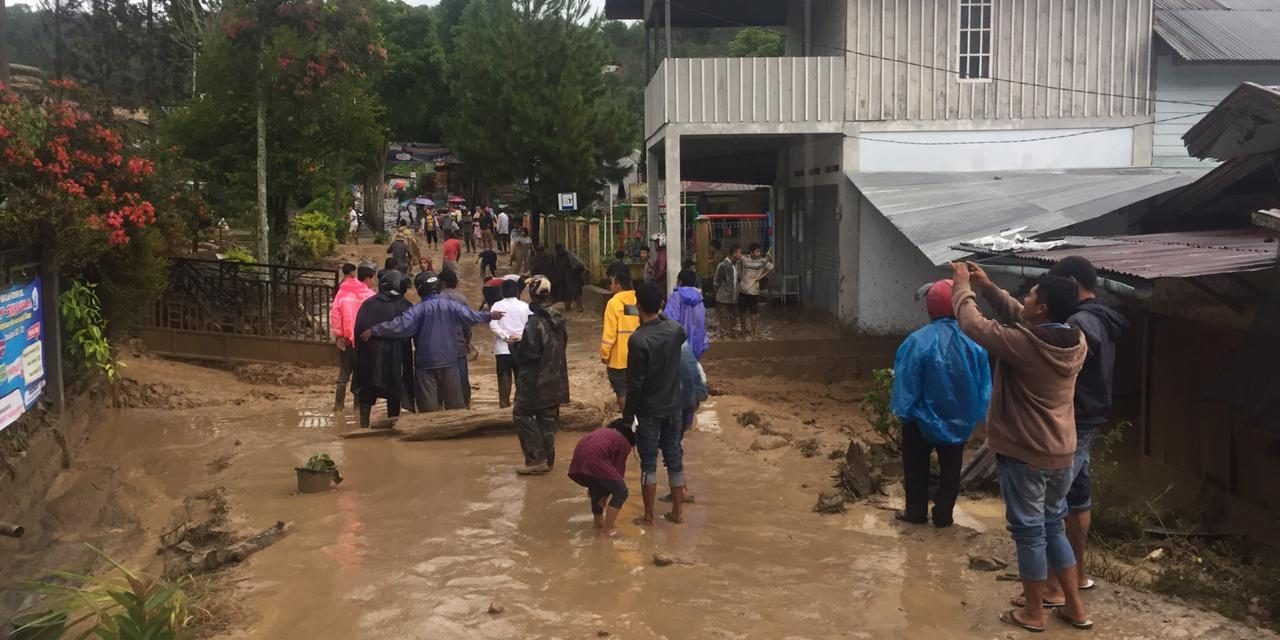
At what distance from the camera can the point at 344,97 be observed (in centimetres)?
1673

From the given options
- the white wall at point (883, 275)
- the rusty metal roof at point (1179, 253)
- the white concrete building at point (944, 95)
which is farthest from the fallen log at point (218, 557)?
the white wall at point (883, 275)

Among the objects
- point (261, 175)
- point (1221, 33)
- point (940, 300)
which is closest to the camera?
point (940, 300)

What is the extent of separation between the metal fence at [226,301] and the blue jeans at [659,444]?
9124 mm

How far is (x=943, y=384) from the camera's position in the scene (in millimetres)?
6434

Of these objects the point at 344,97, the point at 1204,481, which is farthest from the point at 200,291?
the point at 1204,481

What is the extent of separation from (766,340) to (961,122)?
14.7 ft

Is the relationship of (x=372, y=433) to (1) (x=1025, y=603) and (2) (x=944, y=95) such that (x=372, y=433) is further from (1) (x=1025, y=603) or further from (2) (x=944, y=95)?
(2) (x=944, y=95)

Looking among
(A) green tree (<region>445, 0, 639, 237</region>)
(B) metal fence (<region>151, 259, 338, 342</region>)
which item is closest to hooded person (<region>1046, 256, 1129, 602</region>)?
(B) metal fence (<region>151, 259, 338, 342</region>)

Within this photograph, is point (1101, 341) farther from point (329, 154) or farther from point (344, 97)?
point (329, 154)

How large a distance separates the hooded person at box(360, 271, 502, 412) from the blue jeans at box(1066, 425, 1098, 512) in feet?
18.9

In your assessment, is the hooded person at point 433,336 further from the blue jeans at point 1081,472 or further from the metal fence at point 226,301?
the blue jeans at point 1081,472

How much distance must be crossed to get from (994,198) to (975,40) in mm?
3722

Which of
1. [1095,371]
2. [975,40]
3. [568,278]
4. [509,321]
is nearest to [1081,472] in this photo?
[1095,371]

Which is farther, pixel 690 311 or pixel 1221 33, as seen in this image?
pixel 1221 33
